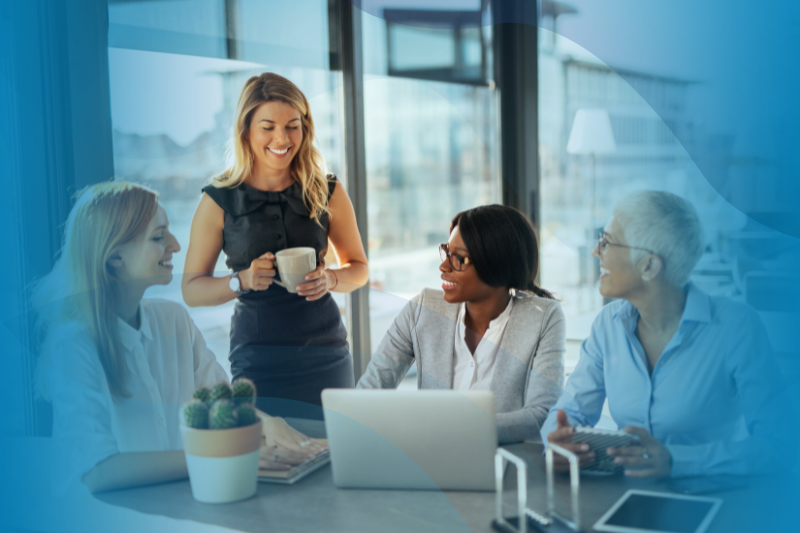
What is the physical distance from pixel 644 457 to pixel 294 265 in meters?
0.60

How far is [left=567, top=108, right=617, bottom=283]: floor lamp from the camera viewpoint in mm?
882

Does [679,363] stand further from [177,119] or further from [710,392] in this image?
[177,119]

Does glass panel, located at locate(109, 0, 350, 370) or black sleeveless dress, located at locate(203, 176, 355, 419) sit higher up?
glass panel, located at locate(109, 0, 350, 370)

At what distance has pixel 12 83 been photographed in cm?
107

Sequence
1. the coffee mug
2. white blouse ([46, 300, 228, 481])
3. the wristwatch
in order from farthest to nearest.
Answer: the wristwatch < the coffee mug < white blouse ([46, 300, 228, 481])

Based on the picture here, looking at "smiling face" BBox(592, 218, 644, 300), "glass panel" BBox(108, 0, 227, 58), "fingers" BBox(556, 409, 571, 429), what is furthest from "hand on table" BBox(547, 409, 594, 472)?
"glass panel" BBox(108, 0, 227, 58)

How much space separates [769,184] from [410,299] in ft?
2.33

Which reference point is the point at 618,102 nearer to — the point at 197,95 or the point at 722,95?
the point at 722,95

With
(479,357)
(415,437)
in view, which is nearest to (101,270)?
(415,437)

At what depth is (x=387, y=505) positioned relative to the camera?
724mm

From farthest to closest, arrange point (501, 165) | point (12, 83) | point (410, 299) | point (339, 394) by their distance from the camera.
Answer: point (501, 165)
point (410, 299)
point (12, 83)
point (339, 394)

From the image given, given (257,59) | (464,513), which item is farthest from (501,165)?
(464,513)

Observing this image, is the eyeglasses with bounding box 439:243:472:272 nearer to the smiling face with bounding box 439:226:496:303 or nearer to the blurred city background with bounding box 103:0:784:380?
the smiling face with bounding box 439:226:496:303

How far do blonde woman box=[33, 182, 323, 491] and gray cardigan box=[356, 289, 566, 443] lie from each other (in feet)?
1.13
